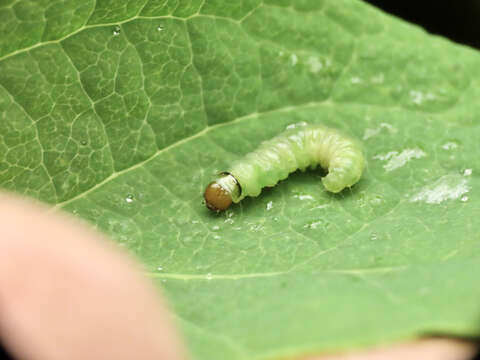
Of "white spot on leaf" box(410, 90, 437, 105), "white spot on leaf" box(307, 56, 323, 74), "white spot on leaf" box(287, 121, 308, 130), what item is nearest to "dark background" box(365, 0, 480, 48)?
"white spot on leaf" box(410, 90, 437, 105)

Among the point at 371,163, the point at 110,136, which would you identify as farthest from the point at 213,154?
the point at 371,163

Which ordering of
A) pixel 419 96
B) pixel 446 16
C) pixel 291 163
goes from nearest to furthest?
pixel 291 163
pixel 419 96
pixel 446 16

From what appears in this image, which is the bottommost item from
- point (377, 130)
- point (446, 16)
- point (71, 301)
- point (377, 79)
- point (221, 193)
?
point (71, 301)

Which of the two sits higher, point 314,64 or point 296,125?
point 314,64

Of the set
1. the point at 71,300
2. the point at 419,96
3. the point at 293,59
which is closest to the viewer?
the point at 71,300

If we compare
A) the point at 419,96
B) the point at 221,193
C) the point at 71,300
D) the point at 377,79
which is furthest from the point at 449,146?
the point at 71,300

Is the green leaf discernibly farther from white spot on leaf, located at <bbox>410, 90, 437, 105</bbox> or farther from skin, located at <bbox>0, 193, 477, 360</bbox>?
skin, located at <bbox>0, 193, 477, 360</bbox>

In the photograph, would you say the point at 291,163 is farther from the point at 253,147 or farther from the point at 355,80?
the point at 355,80
